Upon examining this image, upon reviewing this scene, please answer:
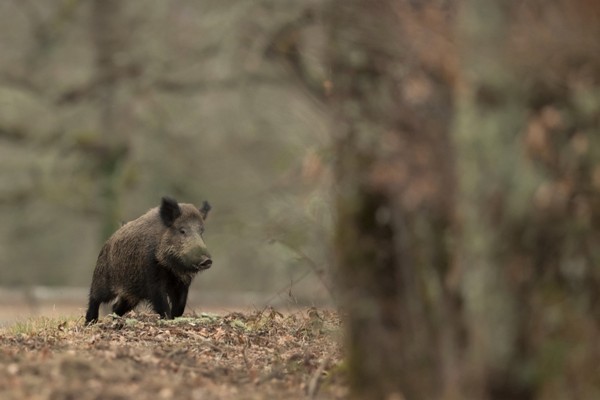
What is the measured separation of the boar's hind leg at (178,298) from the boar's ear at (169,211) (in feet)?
2.73

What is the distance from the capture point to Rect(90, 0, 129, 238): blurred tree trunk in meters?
25.3

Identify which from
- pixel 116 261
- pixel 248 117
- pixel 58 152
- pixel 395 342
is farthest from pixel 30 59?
pixel 395 342

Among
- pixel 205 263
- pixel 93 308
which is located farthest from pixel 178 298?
pixel 93 308

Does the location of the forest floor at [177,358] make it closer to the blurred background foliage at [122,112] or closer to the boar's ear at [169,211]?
the boar's ear at [169,211]

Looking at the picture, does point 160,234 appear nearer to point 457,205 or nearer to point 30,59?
point 457,205

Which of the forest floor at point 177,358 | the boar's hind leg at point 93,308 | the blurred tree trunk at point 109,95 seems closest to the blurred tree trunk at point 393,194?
the forest floor at point 177,358

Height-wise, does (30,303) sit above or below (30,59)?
below

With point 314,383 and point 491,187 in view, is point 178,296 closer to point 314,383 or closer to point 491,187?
point 314,383

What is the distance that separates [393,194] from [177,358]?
287 centimetres

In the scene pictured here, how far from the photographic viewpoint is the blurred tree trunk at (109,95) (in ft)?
83.1

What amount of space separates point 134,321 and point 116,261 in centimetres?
258

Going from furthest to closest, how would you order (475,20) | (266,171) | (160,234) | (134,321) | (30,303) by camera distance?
(266,171), (30,303), (160,234), (134,321), (475,20)

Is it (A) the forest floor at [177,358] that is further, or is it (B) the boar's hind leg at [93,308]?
(B) the boar's hind leg at [93,308]

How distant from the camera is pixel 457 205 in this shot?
534 cm
